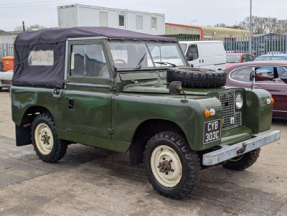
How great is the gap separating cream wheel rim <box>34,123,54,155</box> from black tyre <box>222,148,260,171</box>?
2.76 m

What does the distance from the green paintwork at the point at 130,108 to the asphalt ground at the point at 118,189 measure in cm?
56

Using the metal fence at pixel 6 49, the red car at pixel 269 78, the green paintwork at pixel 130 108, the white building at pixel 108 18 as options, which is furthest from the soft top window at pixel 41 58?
the metal fence at pixel 6 49

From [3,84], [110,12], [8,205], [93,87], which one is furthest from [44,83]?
[110,12]

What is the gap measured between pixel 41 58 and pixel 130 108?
214 centimetres

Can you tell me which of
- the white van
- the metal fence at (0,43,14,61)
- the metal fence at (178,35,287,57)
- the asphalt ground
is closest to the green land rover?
Result: the asphalt ground

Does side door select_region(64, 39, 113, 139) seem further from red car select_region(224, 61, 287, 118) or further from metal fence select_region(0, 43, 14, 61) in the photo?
metal fence select_region(0, 43, 14, 61)

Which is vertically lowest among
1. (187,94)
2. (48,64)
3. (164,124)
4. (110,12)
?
(164,124)

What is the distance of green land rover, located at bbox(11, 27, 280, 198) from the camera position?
13.2ft

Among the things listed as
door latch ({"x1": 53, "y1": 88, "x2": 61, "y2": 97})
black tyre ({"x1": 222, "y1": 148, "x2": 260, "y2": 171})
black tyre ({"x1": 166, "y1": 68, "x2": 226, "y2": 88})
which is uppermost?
black tyre ({"x1": 166, "y1": 68, "x2": 226, "y2": 88})

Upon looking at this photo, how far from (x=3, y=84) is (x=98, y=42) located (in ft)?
41.2

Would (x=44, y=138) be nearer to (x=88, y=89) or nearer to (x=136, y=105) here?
(x=88, y=89)

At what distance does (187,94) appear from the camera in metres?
4.19

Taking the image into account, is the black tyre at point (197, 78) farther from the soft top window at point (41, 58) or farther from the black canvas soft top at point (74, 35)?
the soft top window at point (41, 58)

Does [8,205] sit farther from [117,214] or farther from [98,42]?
[98,42]
